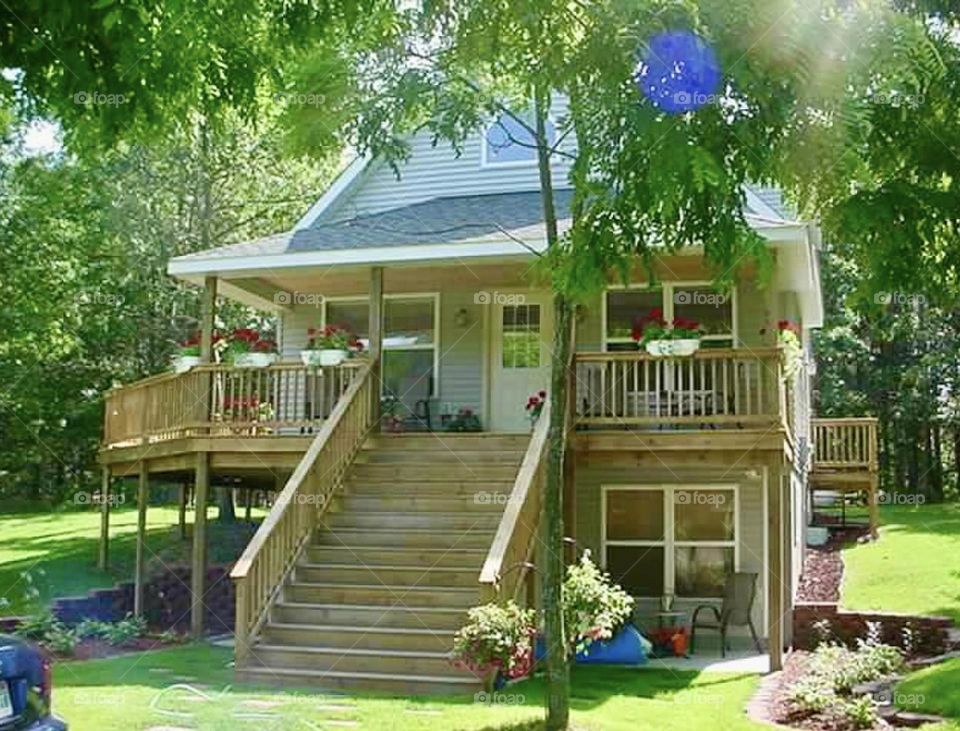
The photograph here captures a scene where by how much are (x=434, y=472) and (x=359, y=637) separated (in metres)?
2.93

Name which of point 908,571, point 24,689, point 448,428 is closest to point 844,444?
point 908,571

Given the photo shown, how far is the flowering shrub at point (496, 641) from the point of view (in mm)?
8055

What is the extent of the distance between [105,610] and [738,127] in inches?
530

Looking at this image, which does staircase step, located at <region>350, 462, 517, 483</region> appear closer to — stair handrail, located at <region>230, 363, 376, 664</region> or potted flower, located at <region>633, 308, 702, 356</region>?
stair handrail, located at <region>230, 363, 376, 664</region>

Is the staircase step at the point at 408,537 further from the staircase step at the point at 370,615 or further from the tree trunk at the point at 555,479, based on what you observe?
the tree trunk at the point at 555,479

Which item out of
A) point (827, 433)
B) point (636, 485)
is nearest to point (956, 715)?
point (636, 485)

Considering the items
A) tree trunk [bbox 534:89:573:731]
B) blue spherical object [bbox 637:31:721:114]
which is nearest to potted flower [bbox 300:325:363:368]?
tree trunk [bbox 534:89:573:731]

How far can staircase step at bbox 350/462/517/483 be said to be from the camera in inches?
479

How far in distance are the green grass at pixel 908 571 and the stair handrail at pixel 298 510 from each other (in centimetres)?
646

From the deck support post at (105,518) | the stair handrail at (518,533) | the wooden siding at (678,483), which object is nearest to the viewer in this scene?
the stair handrail at (518,533)

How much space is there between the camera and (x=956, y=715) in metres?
7.72

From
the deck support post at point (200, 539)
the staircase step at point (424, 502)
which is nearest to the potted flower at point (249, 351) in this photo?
the deck support post at point (200, 539)

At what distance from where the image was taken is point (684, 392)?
11938mm

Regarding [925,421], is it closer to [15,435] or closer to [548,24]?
[15,435]
